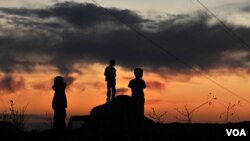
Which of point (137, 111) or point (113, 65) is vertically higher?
point (113, 65)

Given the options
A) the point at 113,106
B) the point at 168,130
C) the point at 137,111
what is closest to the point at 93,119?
the point at 113,106

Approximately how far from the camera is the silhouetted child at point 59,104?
2205cm

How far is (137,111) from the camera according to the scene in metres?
24.2

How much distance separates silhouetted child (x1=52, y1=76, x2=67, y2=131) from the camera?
72.3 feet

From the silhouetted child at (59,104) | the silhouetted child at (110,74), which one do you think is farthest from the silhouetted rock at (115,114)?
Answer: the silhouetted child at (59,104)

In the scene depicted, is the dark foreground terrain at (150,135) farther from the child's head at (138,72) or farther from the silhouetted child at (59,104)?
the child's head at (138,72)

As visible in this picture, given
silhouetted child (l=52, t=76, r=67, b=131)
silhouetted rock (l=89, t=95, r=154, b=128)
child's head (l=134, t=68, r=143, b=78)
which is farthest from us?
silhouetted rock (l=89, t=95, r=154, b=128)

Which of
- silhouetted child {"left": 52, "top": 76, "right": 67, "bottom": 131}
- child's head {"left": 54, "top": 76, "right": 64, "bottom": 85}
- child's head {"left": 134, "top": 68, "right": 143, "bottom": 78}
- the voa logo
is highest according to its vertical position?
child's head {"left": 134, "top": 68, "right": 143, "bottom": 78}

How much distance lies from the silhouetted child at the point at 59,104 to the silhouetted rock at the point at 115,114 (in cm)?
527

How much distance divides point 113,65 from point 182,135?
8.92m

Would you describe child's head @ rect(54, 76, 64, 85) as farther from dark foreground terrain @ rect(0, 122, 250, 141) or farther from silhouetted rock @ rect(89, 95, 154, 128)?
silhouetted rock @ rect(89, 95, 154, 128)

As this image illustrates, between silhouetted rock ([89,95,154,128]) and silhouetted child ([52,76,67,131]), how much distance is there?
17.3 feet

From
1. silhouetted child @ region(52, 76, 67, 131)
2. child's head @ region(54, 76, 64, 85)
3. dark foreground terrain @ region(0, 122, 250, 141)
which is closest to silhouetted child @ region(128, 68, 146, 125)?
dark foreground terrain @ region(0, 122, 250, 141)

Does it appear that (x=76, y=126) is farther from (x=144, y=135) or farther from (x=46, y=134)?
(x=144, y=135)
